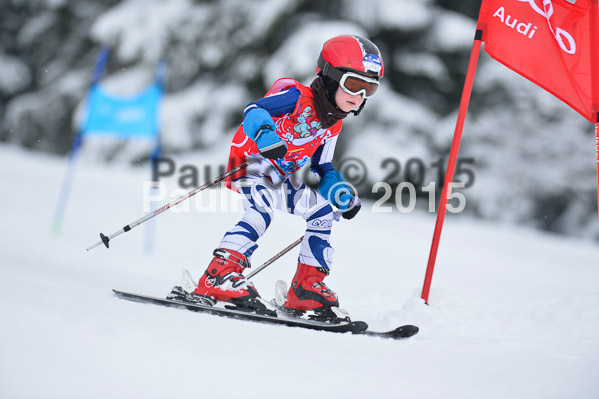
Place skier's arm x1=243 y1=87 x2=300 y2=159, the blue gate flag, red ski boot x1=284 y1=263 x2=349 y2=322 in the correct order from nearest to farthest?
skier's arm x1=243 y1=87 x2=300 y2=159
red ski boot x1=284 y1=263 x2=349 y2=322
the blue gate flag

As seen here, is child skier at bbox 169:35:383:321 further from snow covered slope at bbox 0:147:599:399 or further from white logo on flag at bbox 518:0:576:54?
white logo on flag at bbox 518:0:576:54

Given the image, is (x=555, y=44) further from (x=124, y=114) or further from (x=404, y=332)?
(x=124, y=114)

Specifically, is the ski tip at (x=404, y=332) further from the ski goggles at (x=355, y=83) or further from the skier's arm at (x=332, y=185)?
the ski goggles at (x=355, y=83)

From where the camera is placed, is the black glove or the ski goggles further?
the black glove

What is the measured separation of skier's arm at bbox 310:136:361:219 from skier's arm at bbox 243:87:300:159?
45 centimetres

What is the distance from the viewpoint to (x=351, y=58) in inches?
125

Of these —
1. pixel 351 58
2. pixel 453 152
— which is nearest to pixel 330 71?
pixel 351 58

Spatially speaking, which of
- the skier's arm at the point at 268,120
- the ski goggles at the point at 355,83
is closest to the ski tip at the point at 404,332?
the skier's arm at the point at 268,120

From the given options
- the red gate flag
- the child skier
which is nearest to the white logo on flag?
the red gate flag

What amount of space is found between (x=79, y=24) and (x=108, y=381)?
1698cm

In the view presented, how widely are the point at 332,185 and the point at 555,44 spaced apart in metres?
1.54

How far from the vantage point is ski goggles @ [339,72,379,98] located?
10.3ft

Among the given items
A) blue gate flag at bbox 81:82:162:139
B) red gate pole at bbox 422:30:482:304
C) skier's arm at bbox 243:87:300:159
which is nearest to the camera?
skier's arm at bbox 243:87:300:159

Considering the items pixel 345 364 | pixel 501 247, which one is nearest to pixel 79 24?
pixel 501 247
